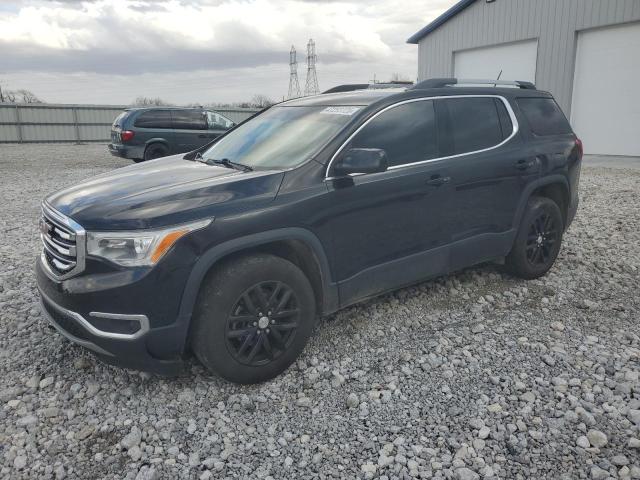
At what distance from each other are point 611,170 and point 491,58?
665 centimetres

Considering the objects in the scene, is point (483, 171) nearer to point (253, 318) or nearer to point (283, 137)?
point (283, 137)

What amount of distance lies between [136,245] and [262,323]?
85 centimetres

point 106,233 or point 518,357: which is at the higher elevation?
point 106,233

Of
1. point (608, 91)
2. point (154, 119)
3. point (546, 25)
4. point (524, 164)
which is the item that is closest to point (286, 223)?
point (524, 164)

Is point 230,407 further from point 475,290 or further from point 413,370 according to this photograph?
point 475,290

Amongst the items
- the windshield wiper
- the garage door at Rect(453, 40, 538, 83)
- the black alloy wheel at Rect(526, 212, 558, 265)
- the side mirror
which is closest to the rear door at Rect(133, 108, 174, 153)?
the windshield wiper

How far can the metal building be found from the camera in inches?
533

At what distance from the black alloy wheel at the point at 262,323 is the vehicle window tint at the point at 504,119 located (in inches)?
100

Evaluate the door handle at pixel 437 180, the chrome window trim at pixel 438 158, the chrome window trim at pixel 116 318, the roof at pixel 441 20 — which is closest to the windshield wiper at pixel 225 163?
the chrome window trim at pixel 438 158

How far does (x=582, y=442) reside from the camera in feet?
8.71

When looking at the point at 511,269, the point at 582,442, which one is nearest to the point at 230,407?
the point at 582,442

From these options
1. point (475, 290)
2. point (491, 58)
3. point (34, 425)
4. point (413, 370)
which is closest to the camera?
point (34, 425)

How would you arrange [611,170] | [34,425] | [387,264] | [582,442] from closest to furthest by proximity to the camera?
1. [582,442]
2. [34,425]
3. [387,264]
4. [611,170]

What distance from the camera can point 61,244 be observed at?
9.83ft
